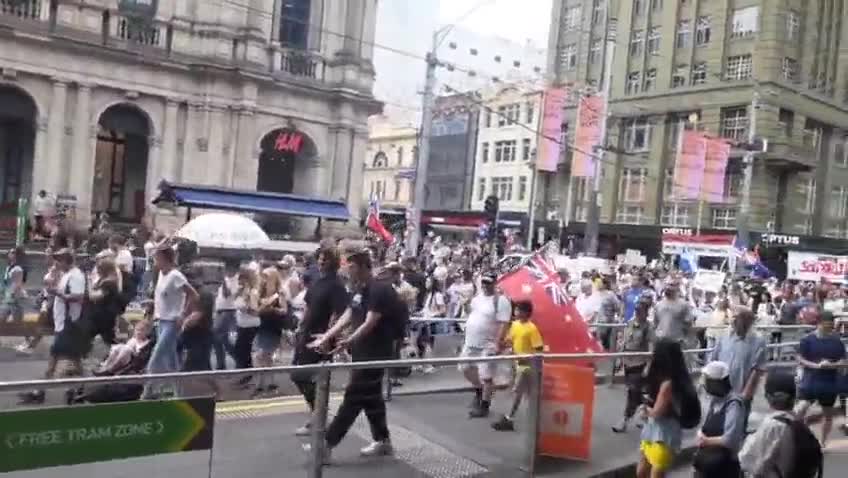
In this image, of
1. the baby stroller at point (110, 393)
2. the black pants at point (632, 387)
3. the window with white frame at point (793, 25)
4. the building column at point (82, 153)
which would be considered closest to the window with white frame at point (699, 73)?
the window with white frame at point (793, 25)

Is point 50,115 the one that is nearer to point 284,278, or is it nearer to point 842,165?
point 284,278

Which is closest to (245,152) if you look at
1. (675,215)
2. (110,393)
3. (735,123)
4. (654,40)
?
(110,393)

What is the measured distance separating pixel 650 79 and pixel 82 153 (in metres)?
38.9

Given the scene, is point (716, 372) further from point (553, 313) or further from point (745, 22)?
point (745, 22)

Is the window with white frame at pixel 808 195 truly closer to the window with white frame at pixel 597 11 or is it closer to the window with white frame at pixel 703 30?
the window with white frame at pixel 703 30

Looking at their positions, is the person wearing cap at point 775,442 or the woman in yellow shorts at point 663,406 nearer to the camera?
the person wearing cap at point 775,442

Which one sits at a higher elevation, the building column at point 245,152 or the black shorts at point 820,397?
the building column at point 245,152

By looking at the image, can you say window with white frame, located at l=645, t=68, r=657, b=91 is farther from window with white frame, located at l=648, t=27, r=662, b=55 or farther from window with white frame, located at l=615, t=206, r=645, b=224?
window with white frame, located at l=615, t=206, r=645, b=224

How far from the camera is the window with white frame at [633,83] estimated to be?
57062mm

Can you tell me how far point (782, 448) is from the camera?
18.7 feet

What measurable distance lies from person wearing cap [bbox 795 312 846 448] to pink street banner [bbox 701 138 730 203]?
26934 millimetres

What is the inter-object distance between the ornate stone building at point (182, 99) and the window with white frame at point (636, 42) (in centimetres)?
2799

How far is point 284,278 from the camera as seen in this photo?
13.7 meters

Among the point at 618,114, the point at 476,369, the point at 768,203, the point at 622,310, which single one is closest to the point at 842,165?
the point at 768,203
